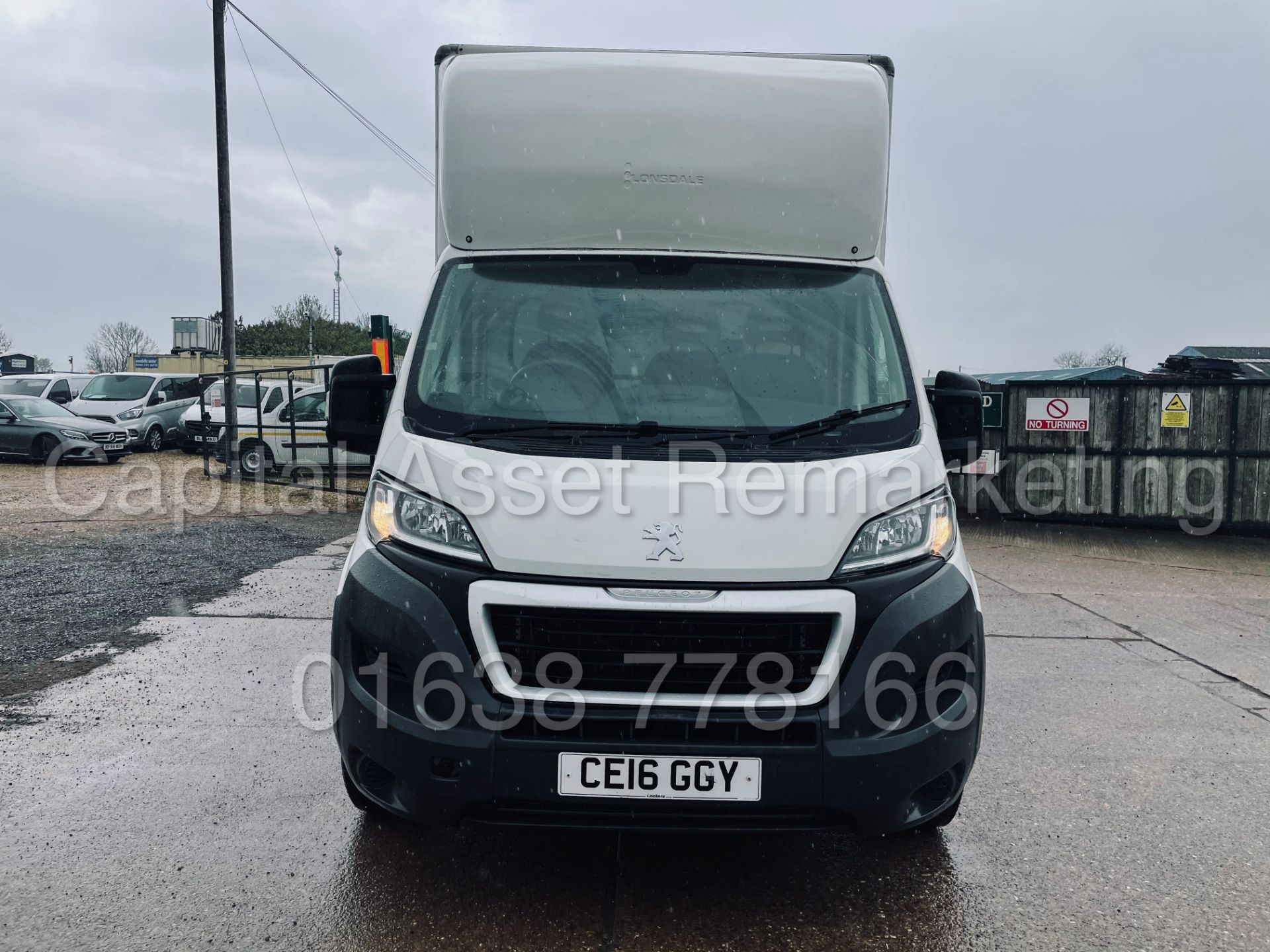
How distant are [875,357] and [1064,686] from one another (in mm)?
3012

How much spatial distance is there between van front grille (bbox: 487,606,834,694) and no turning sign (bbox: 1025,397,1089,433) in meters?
11.3

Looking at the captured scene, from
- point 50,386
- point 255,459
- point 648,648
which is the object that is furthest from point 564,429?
point 50,386

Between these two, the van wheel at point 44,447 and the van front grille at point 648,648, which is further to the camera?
the van wheel at point 44,447

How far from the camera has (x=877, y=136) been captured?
13.2ft

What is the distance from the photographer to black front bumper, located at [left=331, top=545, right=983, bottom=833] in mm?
2801

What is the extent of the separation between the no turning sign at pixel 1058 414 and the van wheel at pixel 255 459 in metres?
11.8

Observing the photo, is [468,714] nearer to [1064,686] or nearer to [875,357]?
[875,357]

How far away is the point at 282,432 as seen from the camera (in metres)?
17.3

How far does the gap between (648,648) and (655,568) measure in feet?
0.73

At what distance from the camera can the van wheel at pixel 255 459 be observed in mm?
17359

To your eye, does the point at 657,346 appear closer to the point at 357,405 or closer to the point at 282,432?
the point at 357,405

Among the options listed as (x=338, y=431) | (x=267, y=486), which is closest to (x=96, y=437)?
(x=267, y=486)

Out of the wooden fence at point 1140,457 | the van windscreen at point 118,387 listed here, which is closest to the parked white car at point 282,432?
the van windscreen at point 118,387

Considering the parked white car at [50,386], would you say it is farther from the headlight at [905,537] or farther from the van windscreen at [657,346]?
the headlight at [905,537]
